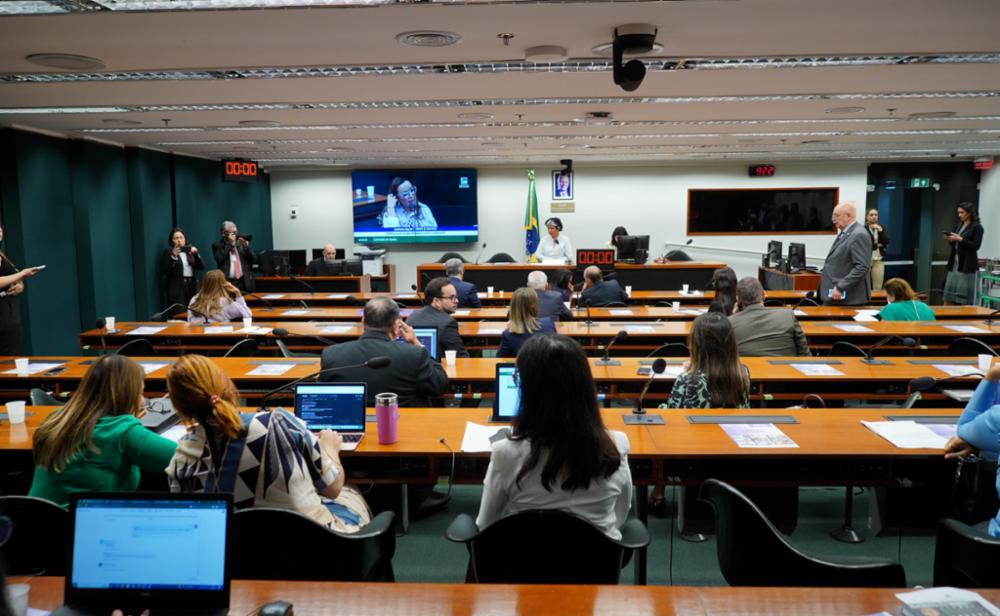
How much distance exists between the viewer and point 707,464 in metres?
2.96

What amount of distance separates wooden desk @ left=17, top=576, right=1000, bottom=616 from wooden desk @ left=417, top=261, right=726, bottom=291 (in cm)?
911

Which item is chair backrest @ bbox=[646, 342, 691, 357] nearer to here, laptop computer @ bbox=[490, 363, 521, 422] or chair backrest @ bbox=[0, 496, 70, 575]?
laptop computer @ bbox=[490, 363, 521, 422]

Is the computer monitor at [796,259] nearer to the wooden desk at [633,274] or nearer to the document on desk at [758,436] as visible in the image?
the wooden desk at [633,274]

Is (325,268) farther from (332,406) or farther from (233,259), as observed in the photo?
(332,406)

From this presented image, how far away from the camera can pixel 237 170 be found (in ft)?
35.6

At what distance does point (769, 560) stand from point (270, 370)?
3.38 metres

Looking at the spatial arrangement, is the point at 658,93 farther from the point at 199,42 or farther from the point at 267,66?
the point at 199,42

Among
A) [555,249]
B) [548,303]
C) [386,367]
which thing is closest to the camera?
[386,367]

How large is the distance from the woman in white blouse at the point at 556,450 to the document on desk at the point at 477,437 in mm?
673

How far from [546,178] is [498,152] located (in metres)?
2.69

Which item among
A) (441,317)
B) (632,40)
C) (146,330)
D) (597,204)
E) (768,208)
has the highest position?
(632,40)

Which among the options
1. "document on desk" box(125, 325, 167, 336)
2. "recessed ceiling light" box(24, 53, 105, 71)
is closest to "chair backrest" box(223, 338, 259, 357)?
"document on desk" box(125, 325, 167, 336)

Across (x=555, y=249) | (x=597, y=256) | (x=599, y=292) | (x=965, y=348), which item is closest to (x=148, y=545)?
(x=965, y=348)

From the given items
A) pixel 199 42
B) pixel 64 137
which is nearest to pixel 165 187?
pixel 64 137
